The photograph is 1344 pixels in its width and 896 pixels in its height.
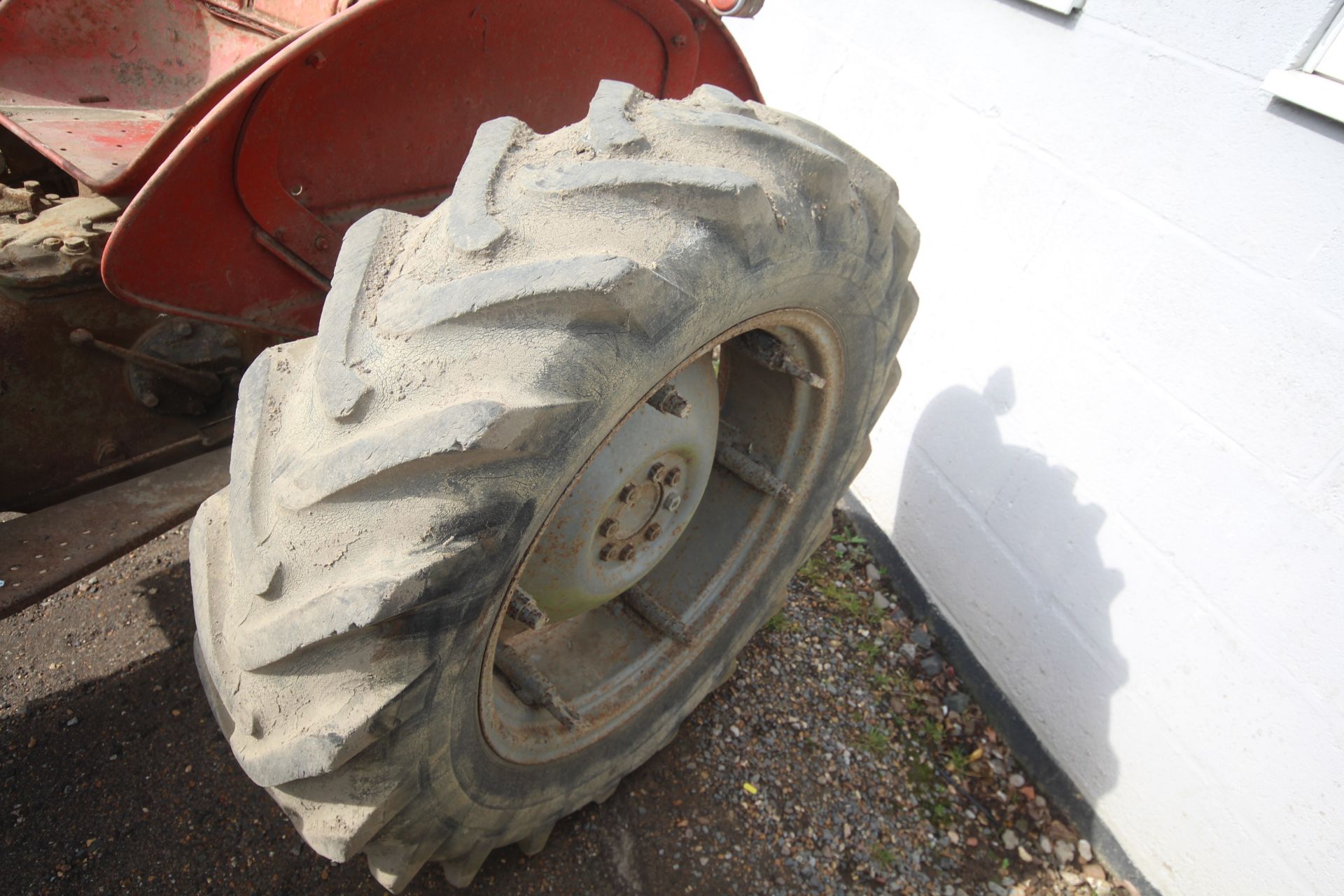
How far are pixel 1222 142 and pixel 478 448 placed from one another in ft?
5.26

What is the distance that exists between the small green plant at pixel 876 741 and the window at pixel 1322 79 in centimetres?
172

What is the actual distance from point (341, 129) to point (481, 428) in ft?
2.59

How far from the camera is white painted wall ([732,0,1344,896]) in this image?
154 centimetres

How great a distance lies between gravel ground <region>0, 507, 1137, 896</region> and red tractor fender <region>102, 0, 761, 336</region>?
113cm

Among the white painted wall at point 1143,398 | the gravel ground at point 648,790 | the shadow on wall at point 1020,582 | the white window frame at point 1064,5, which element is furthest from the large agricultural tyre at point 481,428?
the shadow on wall at point 1020,582

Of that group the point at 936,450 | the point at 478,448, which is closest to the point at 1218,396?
the point at 936,450

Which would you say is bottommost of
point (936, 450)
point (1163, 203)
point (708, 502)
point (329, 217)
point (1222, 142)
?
point (708, 502)

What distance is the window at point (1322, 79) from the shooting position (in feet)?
4.60

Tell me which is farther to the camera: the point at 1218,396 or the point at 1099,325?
the point at 1099,325

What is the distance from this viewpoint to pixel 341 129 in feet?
4.67

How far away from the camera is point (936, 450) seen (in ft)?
8.20

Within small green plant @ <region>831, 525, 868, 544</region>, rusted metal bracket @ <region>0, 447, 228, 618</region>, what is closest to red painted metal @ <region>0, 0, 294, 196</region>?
rusted metal bracket @ <region>0, 447, 228, 618</region>

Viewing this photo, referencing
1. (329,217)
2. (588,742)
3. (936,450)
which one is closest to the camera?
(329,217)

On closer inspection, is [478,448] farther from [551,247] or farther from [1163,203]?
[1163,203]
